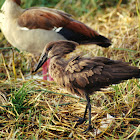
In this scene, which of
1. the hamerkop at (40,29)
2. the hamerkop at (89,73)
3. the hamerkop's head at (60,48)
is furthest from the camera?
the hamerkop at (40,29)

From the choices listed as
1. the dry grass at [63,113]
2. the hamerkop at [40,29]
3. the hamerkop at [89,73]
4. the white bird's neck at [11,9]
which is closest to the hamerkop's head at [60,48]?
the hamerkop at [89,73]

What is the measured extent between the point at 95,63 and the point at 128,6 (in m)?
3.59

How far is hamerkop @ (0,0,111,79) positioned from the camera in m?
3.39

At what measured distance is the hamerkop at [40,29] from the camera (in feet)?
11.1

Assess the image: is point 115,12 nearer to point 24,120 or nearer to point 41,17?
point 41,17

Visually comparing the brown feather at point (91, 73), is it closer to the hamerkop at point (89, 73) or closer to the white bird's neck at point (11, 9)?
the hamerkop at point (89, 73)

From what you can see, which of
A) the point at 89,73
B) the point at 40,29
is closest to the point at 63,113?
the point at 89,73

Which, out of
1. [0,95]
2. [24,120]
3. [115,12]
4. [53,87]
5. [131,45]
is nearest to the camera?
[24,120]

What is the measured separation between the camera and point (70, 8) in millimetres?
5660

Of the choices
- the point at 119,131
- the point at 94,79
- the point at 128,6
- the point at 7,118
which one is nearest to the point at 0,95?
the point at 7,118

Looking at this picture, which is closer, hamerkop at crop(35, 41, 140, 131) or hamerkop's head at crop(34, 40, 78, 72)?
hamerkop at crop(35, 41, 140, 131)

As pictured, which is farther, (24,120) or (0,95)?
(0,95)

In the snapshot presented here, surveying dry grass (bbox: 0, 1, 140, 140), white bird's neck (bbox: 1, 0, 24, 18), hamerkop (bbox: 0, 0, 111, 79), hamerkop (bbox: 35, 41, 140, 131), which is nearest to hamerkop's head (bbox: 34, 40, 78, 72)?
hamerkop (bbox: 35, 41, 140, 131)

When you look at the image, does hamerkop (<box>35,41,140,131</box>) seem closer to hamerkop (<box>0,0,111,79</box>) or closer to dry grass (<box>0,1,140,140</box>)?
dry grass (<box>0,1,140,140</box>)
